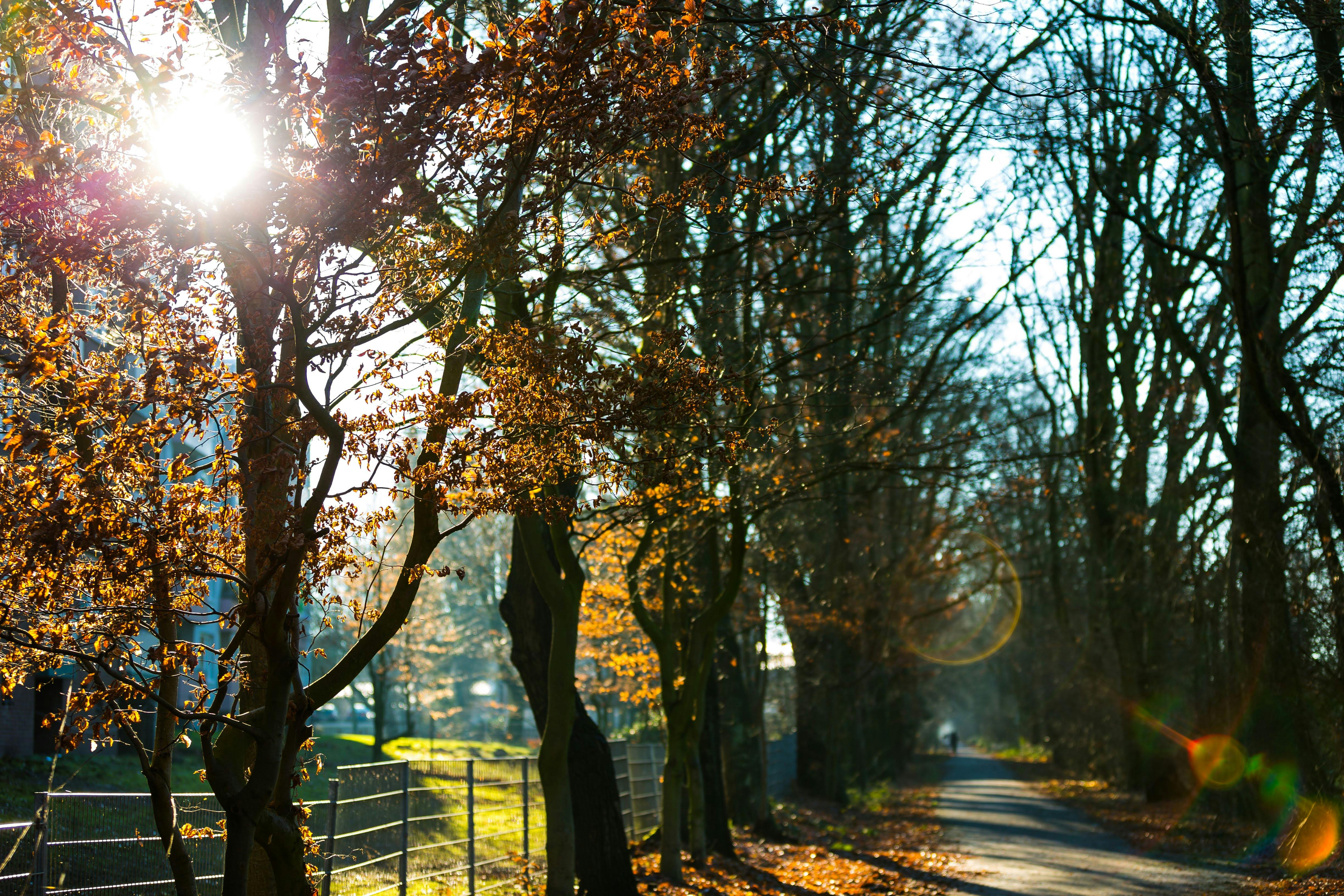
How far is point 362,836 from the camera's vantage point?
9.70 metres

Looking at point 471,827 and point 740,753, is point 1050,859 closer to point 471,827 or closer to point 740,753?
point 740,753

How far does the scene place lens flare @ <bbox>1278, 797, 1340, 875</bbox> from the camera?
12211 mm

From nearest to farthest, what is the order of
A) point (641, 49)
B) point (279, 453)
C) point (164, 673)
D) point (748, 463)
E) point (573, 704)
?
point (279, 453) → point (164, 673) → point (641, 49) → point (573, 704) → point (748, 463)

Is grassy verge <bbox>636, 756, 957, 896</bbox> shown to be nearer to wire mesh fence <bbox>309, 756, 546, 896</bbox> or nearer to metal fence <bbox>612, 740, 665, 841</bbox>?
metal fence <bbox>612, 740, 665, 841</bbox>

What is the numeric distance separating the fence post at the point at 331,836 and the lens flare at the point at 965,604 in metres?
20.0

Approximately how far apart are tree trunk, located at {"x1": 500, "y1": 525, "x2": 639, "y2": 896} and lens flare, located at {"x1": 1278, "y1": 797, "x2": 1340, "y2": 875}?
7490mm

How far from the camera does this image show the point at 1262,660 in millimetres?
13656

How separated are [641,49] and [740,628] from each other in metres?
19.1

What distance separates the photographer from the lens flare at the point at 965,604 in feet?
104

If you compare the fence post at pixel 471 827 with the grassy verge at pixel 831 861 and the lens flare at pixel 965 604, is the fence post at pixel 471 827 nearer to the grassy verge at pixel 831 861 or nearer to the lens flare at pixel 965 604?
the grassy verge at pixel 831 861

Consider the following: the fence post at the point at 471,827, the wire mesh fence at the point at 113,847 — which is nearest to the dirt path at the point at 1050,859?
the fence post at the point at 471,827

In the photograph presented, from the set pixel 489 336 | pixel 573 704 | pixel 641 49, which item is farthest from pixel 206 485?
pixel 573 704

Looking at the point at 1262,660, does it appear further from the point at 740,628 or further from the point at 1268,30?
the point at 740,628

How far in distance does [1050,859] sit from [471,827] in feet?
28.4
